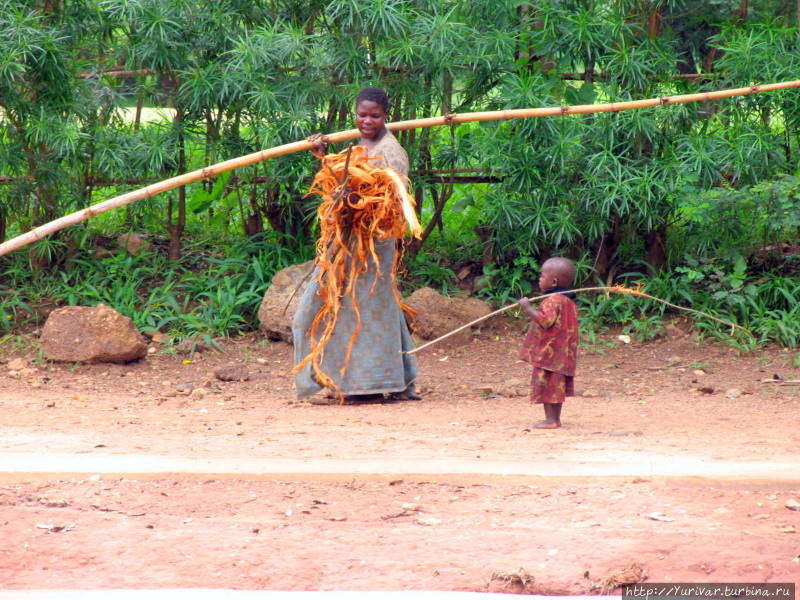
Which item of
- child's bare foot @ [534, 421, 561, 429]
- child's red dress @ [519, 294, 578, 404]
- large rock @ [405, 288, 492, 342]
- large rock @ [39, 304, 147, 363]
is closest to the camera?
child's red dress @ [519, 294, 578, 404]

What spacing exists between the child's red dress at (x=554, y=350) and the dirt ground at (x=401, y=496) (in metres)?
0.22

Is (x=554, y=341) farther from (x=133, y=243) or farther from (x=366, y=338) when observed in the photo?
(x=133, y=243)

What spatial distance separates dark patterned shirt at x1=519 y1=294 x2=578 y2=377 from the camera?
5.17 metres

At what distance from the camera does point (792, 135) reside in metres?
8.11

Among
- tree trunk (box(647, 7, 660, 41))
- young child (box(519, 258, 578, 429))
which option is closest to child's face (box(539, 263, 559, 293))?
young child (box(519, 258, 578, 429))

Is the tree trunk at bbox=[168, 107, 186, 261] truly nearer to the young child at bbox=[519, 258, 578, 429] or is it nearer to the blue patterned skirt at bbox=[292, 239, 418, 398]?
the blue patterned skirt at bbox=[292, 239, 418, 398]

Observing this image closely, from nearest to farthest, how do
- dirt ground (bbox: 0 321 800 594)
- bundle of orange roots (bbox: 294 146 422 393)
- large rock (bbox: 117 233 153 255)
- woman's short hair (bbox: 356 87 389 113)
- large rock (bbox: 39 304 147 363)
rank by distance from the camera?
dirt ground (bbox: 0 321 800 594) → bundle of orange roots (bbox: 294 146 422 393) → woman's short hair (bbox: 356 87 389 113) → large rock (bbox: 39 304 147 363) → large rock (bbox: 117 233 153 255)

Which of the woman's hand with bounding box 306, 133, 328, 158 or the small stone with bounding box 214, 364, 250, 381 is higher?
the woman's hand with bounding box 306, 133, 328, 158

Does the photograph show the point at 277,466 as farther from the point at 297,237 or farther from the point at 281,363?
the point at 297,237

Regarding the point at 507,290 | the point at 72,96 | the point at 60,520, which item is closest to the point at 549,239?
the point at 507,290

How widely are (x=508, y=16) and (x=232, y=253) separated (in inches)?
118

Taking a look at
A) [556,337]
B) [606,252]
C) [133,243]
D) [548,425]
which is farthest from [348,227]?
[133,243]

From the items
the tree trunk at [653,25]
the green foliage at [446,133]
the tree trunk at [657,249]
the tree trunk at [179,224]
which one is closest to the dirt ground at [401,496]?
the green foliage at [446,133]

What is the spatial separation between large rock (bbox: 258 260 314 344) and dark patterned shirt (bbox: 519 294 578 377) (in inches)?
117
